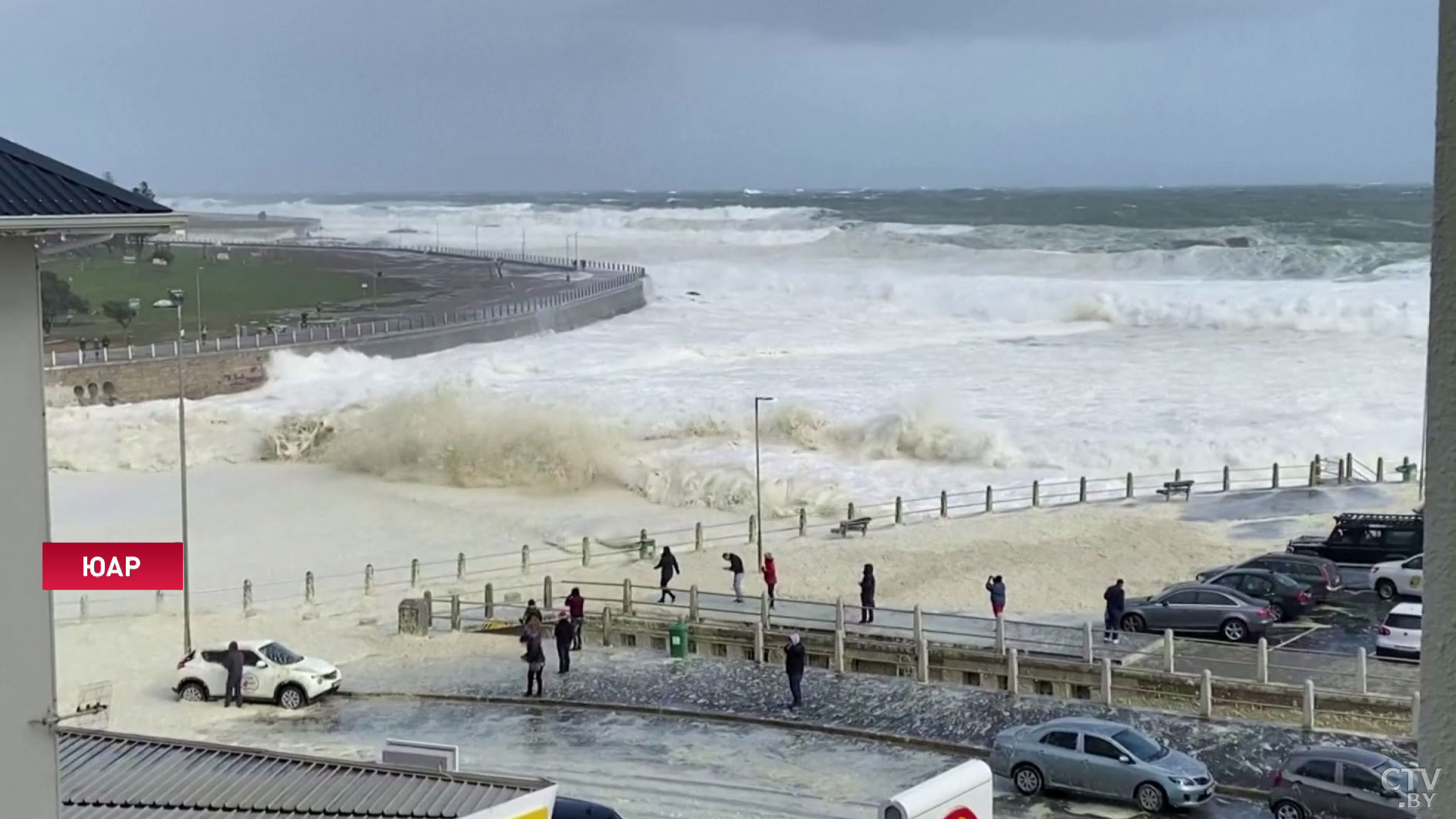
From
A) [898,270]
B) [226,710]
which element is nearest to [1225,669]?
[226,710]

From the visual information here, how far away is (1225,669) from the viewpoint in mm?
20938

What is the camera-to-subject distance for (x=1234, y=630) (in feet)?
77.3

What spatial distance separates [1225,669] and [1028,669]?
8.61ft

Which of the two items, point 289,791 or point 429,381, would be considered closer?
point 289,791

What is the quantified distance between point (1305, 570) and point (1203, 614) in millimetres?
3034

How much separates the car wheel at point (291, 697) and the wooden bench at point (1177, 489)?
21.3 metres

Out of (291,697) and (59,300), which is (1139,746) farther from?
(59,300)

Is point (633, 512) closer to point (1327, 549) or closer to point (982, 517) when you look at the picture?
point (982, 517)

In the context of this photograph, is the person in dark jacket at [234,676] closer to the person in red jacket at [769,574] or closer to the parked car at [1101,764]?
the person in red jacket at [769,574]

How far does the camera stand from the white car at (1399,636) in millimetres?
21141

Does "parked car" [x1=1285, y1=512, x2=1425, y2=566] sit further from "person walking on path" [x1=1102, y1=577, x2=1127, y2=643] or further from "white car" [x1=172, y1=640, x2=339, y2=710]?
"white car" [x1=172, y1=640, x2=339, y2=710]

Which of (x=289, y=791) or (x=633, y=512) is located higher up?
(x=289, y=791)

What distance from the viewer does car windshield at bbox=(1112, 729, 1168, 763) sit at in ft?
54.9

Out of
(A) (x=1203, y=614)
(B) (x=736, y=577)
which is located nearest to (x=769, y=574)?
(B) (x=736, y=577)
